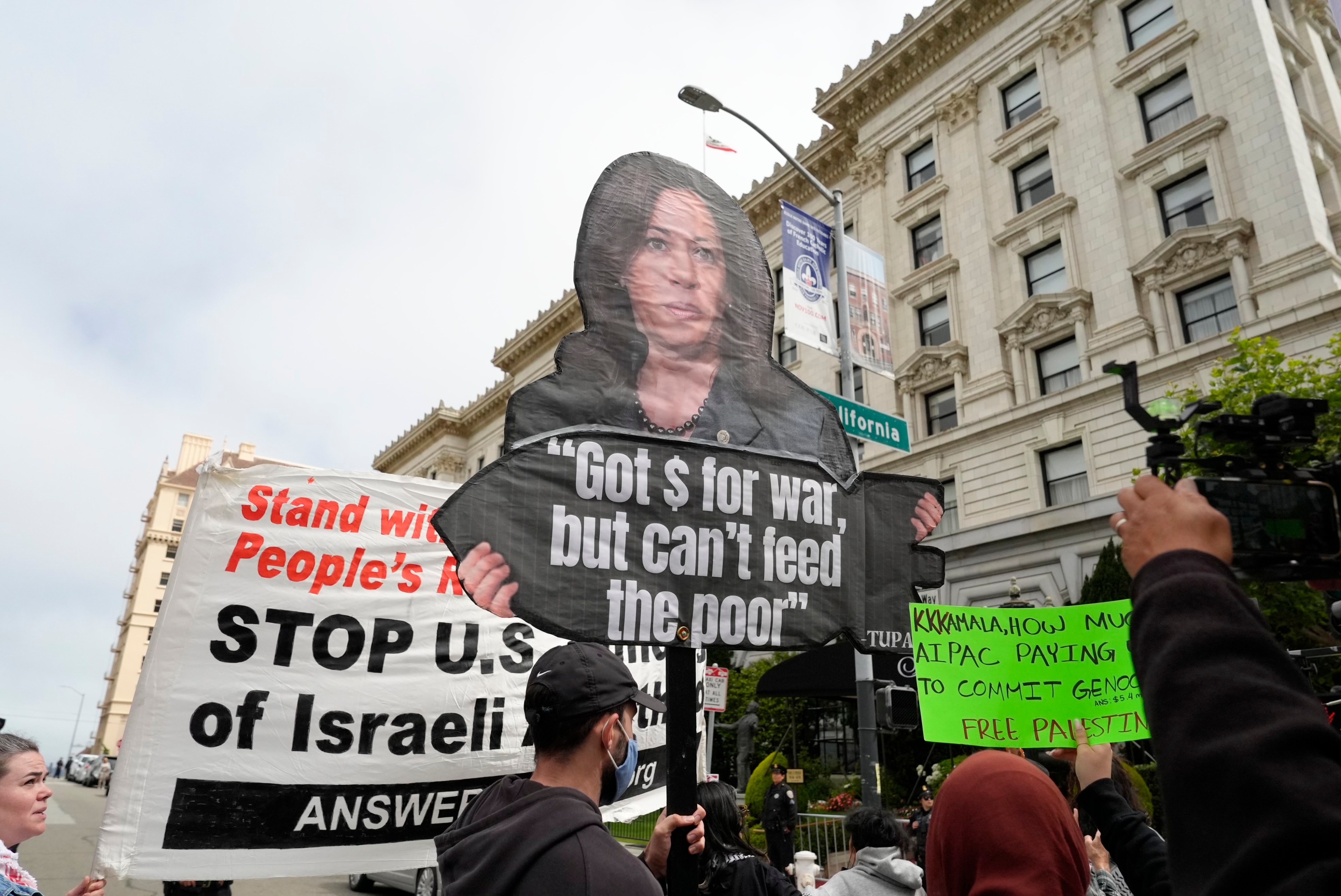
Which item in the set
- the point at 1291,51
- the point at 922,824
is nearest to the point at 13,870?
the point at 922,824

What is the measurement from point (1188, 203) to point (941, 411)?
848 centimetres

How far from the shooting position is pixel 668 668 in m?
3.35

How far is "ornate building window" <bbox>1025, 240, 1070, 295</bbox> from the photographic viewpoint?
24.3 metres

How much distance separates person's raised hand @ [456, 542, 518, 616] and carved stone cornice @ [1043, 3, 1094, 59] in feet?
90.7

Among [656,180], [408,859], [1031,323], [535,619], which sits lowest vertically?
[408,859]

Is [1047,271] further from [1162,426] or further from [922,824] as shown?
[1162,426]

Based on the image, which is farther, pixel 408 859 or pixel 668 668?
pixel 408 859

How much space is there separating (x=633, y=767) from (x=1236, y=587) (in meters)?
1.94

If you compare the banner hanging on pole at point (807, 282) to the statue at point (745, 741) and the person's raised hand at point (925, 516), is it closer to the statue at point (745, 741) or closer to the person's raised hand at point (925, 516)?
the person's raised hand at point (925, 516)

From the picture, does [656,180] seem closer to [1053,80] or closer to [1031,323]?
[1031,323]

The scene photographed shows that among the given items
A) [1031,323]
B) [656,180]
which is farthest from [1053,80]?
[656,180]

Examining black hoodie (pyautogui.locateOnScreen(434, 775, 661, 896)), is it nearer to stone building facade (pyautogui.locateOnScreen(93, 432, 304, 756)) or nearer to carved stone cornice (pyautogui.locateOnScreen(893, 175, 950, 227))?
carved stone cornice (pyautogui.locateOnScreen(893, 175, 950, 227))

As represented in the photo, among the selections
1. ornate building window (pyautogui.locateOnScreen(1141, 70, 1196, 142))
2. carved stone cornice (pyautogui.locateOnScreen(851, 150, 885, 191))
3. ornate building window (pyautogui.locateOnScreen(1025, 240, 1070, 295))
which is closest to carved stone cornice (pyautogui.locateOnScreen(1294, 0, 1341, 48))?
ornate building window (pyautogui.locateOnScreen(1141, 70, 1196, 142))

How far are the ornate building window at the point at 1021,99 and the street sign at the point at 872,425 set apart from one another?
68.9 feet
